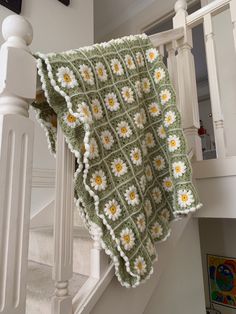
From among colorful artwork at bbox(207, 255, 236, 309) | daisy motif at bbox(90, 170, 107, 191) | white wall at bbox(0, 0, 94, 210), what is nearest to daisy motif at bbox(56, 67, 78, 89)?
daisy motif at bbox(90, 170, 107, 191)

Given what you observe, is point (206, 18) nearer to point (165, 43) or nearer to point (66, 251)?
point (165, 43)

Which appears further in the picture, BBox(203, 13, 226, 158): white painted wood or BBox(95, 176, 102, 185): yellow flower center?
BBox(203, 13, 226, 158): white painted wood

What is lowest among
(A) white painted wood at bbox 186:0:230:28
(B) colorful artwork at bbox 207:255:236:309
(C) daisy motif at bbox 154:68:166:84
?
(B) colorful artwork at bbox 207:255:236:309

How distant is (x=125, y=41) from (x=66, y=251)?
2.42ft

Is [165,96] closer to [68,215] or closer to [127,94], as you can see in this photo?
[127,94]

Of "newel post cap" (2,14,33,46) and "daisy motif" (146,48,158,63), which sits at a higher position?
"daisy motif" (146,48,158,63)

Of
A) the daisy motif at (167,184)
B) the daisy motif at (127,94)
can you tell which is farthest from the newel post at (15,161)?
the daisy motif at (167,184)

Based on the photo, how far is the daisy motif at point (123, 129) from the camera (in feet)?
2.71

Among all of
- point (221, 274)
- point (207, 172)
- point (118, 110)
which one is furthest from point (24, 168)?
point (221, 274)

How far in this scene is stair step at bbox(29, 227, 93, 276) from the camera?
0.98 meters

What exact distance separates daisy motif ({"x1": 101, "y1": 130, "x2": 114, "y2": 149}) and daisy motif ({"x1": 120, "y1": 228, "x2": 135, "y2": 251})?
0.26m

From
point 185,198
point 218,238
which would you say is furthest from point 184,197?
point 218,238

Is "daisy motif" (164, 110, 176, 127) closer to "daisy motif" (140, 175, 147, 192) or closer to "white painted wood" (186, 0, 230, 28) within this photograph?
"daisy motif" (140, 175, 147, 192)

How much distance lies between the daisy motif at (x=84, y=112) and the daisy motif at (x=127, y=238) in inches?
13.5
